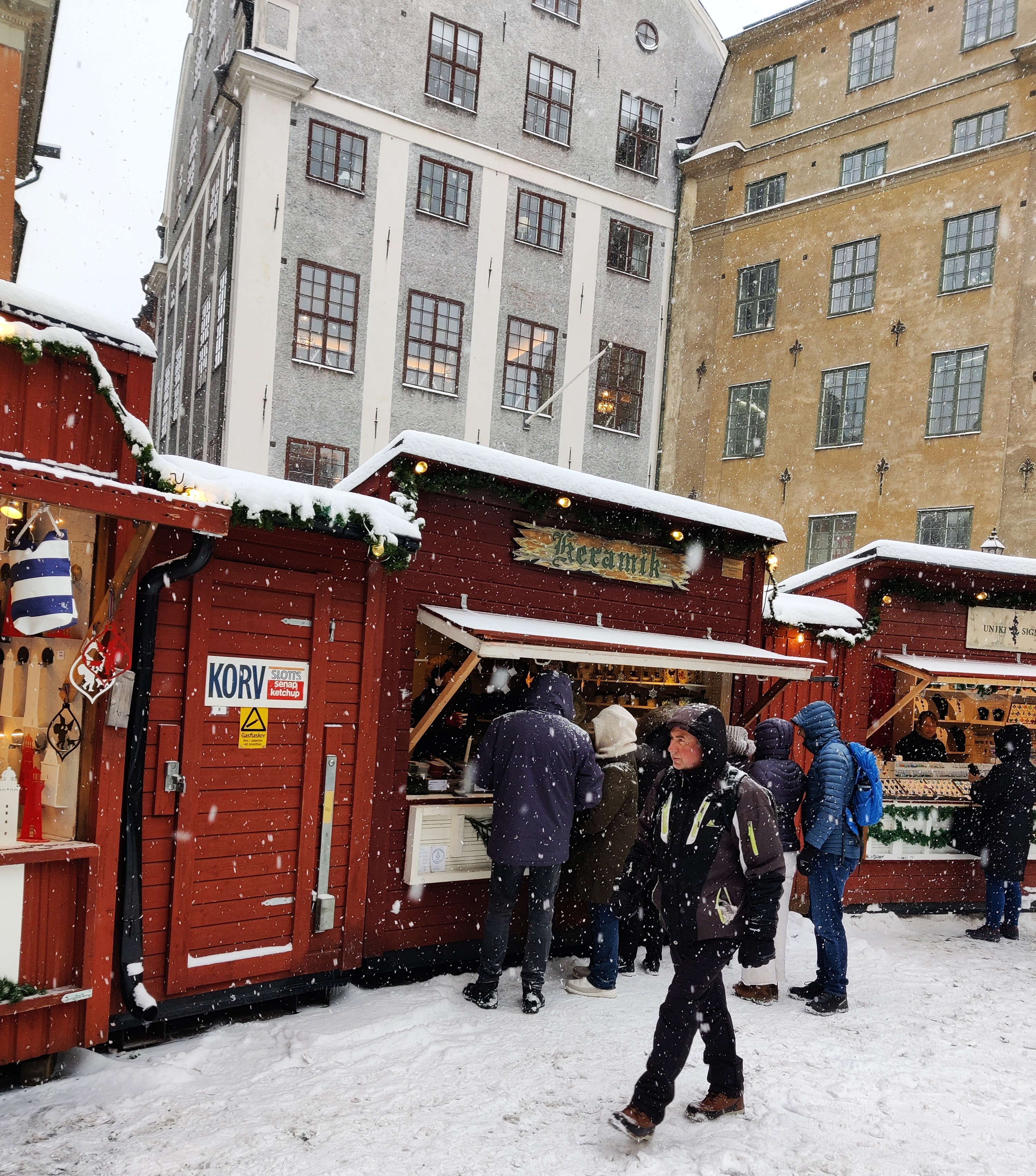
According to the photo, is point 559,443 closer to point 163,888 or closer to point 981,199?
point 981,199

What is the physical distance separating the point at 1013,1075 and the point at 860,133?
866 inches

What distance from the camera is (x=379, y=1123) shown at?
14.4 feet

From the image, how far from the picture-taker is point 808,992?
6.56m

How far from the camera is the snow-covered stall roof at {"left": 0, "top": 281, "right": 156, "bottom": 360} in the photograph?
451 cm

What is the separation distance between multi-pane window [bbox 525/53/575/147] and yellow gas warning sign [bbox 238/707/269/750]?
1888 centimetres

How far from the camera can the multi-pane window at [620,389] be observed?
22312 mm

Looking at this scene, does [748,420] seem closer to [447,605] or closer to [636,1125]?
[447,605]

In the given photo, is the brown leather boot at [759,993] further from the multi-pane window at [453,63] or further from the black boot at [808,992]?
the multi-pane window at [453,63]

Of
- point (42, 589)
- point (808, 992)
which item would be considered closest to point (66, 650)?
point (42, 589)

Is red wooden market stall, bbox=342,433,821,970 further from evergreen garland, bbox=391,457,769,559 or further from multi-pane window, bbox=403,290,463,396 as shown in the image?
multi-pane window, bbox=403,290,463,396

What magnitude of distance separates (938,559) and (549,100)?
52.6 ft

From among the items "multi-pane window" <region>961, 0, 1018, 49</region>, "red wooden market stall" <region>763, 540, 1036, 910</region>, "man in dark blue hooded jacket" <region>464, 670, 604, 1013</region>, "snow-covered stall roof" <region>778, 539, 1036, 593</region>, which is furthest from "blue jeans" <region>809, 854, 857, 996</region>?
"multi-pane window" <region>961, 0, 1018, 49</region>

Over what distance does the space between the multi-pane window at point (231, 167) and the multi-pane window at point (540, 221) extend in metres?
5.88

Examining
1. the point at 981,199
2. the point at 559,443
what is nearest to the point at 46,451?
the point at 559,443
